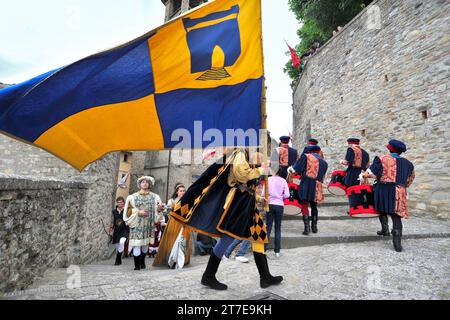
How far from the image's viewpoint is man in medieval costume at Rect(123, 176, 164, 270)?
438 cm

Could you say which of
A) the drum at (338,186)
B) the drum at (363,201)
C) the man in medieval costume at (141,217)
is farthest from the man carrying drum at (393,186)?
the man in medieval costume at (141,217)

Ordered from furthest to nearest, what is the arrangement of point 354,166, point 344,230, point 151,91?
point 354,166 < point 344,230 < point 151,91

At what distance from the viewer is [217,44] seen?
3.06 meters

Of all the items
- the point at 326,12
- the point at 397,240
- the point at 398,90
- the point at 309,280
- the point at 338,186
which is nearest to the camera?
the point at 309,280

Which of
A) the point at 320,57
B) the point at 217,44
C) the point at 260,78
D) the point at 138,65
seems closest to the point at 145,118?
the point at 138,65

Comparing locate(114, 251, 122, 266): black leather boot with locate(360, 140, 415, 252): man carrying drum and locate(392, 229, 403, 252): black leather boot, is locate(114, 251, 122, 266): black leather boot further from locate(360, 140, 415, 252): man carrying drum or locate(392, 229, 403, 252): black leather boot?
locate(392, 229, 403, 252): black leather boot

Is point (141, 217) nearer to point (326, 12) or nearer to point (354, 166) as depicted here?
point (354, 166)

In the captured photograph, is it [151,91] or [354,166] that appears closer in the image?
[151,91]

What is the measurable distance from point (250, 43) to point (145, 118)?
1620 mm

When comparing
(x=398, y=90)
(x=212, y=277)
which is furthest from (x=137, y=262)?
(x=398, y=90)

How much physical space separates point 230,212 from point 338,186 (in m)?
4.96

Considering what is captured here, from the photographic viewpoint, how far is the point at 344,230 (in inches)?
218

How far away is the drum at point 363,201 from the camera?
16.1 feet

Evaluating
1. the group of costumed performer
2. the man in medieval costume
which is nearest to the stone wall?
the man in medieval costume
